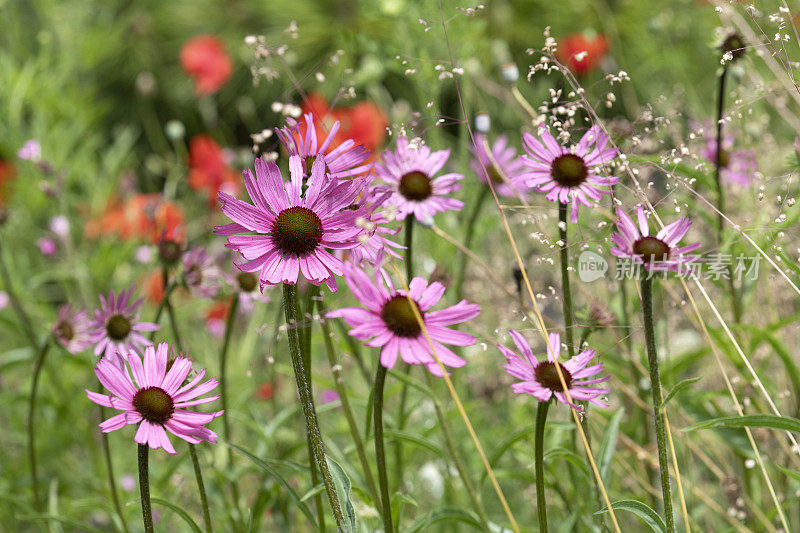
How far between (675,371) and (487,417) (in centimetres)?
79

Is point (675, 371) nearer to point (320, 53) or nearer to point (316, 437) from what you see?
point (316, 437)

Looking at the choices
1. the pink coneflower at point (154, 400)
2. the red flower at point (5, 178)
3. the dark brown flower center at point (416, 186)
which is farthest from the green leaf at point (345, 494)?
the red flower at point (5, 178)

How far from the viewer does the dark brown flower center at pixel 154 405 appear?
600mm

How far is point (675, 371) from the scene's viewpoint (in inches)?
40.2

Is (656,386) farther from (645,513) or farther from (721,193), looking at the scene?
(721,193)

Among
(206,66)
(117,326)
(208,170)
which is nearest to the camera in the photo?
(117,326)

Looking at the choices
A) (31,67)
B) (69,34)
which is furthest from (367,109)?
(69,34)

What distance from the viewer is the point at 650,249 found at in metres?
0.65

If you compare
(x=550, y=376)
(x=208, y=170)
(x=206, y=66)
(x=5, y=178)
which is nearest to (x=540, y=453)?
(x=550, y=376)

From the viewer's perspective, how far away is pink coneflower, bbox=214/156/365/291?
22.9 inches

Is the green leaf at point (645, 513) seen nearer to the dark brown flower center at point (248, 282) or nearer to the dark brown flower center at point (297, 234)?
the dark brown flower center at point (297, 234)

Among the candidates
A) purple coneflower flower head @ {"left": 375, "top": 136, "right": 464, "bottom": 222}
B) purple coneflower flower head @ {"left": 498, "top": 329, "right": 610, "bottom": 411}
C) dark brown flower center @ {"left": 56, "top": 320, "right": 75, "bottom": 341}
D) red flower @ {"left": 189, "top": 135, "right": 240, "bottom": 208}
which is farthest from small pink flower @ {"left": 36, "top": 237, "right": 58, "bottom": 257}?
purple coneflower flower head @ {"left": 498, "top": 329, "right": 610, "bottom": 411}

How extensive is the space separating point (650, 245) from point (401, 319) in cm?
23

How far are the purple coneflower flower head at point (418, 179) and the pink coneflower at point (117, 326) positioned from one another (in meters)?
0.35
